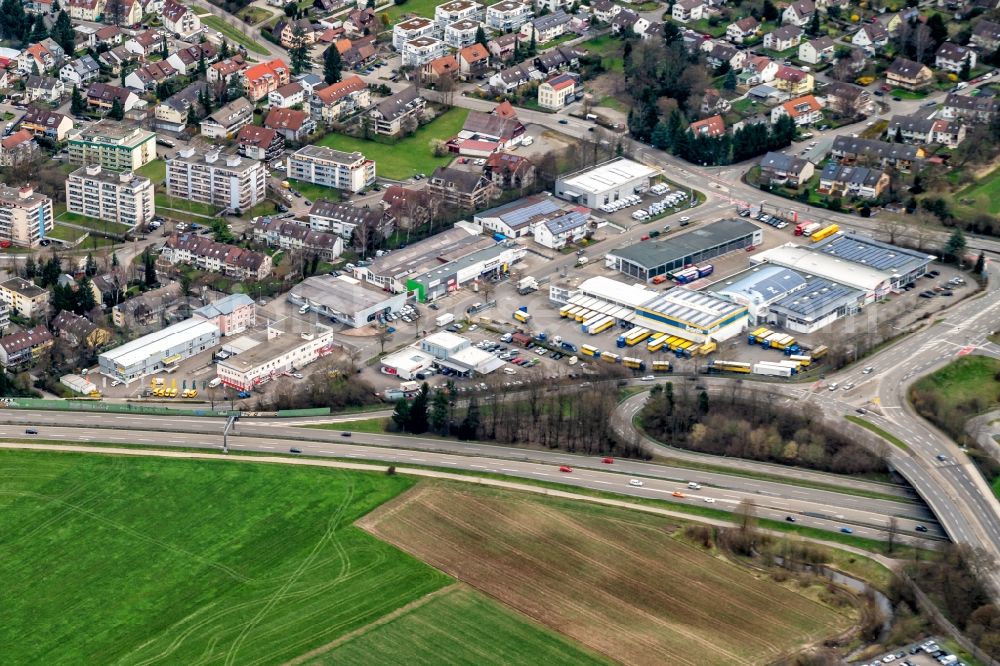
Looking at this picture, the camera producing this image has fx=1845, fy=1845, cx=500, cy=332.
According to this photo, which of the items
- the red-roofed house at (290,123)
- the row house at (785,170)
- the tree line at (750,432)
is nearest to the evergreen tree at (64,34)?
the red-roofed house at (290,123)

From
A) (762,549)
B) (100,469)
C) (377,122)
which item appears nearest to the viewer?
(762,549)

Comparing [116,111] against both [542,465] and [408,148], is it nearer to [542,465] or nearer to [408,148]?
[408,148]

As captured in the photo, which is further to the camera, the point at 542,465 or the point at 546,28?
the point at 546,28

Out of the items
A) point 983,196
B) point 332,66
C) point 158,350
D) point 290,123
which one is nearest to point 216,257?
point 158,350

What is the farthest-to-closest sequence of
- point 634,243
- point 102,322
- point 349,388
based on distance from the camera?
point 634,243 → point 102,322 → point 349,388

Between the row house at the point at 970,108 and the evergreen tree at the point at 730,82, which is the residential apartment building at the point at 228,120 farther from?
the row house at the point at 970,108

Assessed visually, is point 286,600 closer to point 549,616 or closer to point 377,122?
point 549,616

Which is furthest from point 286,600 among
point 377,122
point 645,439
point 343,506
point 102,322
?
point 377,122

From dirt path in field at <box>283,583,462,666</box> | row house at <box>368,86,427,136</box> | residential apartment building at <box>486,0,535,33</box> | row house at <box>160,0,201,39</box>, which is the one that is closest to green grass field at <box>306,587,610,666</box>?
dirt path in field at <box>283,583,462,666</box>

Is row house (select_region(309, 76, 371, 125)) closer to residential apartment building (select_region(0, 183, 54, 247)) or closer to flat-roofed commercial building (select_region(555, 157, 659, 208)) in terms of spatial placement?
flat-roofed commercial building (select_region(555, 157, 659, 208))
